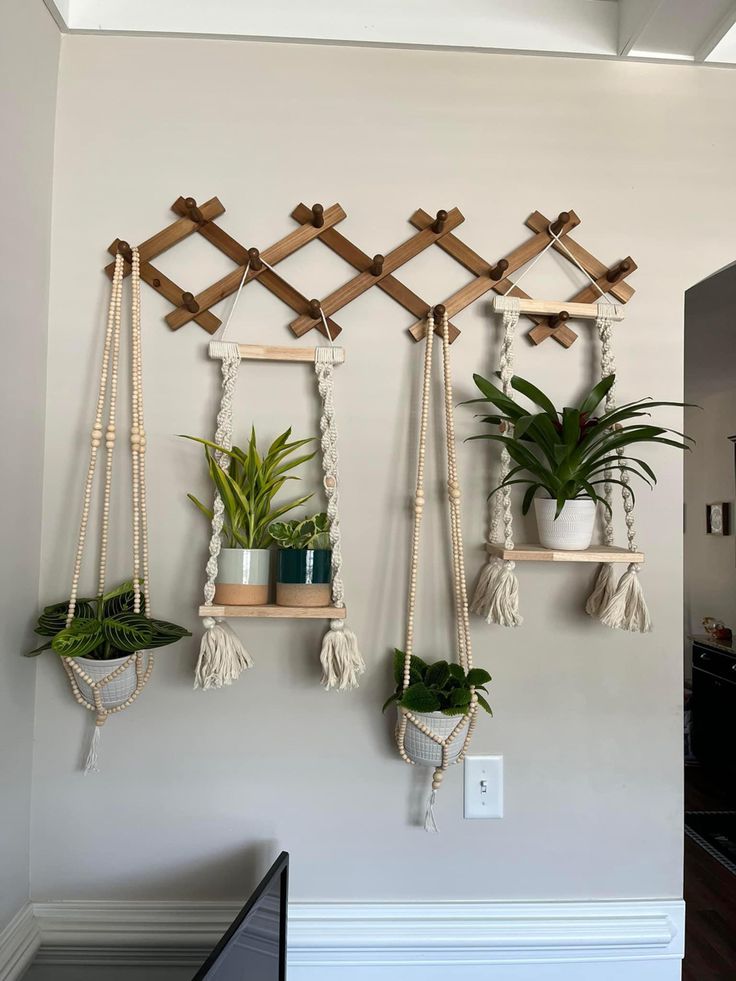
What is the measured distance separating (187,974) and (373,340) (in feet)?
3.31

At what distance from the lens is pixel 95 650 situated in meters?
0.92

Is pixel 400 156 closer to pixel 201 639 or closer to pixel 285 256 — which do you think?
pixel 285 256

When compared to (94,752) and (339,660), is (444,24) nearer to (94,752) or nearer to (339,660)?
(339,660)

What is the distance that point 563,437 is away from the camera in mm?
941

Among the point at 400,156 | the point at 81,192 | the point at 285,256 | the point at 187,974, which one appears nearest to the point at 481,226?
the point at 400,156

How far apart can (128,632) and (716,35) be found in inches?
50.4

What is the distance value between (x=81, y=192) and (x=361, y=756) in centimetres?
100

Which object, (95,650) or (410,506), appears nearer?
(95,650)

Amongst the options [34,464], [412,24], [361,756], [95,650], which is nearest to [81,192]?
[34,464]

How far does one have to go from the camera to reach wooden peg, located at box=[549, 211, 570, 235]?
3.38ft

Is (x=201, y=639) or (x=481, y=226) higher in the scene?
(x=481, y=226)

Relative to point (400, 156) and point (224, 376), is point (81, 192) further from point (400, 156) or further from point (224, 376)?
point (400, 156)

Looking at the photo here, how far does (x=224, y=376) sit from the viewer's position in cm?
98

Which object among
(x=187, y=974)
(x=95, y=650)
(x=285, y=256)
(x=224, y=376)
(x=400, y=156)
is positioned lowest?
(x=187, y=974)
